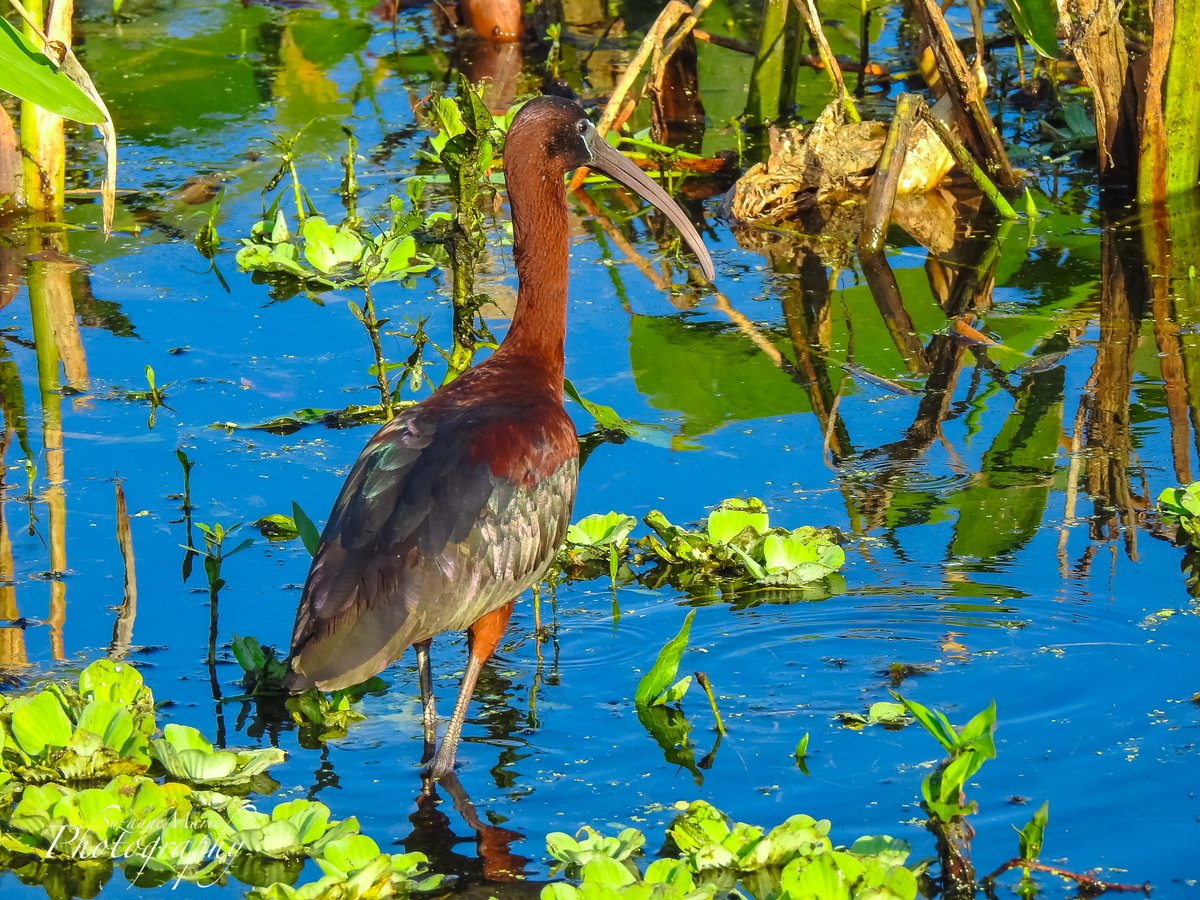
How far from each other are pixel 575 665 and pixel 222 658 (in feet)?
3.20

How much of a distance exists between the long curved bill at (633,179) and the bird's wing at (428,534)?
0.98 metres

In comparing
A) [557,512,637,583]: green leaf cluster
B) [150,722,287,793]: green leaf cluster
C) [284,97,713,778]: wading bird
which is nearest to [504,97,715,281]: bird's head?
[284,97,713,778]: wading bird

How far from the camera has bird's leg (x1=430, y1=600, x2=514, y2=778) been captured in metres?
3.86

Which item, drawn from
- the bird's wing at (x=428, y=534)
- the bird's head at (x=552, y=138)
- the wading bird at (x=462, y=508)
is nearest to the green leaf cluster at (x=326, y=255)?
the bird's head at (x=552, y=138)

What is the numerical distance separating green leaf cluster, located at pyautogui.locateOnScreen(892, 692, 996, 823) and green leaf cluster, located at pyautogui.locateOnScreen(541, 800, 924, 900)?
0.44 ft

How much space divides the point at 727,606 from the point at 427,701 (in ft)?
3.42

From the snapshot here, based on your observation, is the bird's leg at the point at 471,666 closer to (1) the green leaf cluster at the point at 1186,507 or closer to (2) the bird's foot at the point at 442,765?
(2) the bird's foot at the point at 442,765

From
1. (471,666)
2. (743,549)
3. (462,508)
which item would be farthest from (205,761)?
(743,549)

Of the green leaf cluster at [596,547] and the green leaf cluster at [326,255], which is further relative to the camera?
the green leaf cluster at [326,255]

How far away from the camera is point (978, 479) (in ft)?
17.6

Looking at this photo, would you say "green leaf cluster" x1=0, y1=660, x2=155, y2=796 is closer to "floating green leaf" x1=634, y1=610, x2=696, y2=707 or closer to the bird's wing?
the bird's wing

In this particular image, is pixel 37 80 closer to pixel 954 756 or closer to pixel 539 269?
pixel 539 269

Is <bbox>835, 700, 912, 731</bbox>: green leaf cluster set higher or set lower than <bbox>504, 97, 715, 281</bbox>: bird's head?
lower

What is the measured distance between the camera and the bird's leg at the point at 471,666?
3.86 meters
